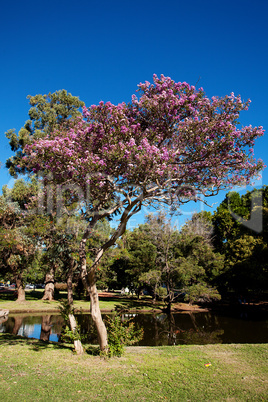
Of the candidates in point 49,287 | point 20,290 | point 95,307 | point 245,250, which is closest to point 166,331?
point 95,307

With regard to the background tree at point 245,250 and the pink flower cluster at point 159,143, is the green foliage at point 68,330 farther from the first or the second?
the background tree at point 245,250

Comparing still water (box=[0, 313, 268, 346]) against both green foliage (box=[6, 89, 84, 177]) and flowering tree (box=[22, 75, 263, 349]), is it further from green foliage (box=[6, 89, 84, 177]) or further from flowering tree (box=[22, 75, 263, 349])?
green foliage (box=[6, 89, 84, 177])

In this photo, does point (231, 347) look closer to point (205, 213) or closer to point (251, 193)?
point (251, 193)

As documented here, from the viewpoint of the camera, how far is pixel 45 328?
16.0 m

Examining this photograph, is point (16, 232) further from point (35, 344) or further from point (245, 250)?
point (245, 250)

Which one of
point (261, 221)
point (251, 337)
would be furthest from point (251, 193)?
point (251, 337)

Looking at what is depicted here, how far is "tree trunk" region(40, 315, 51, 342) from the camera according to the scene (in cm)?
1352

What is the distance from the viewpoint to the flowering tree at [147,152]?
744 centimetres

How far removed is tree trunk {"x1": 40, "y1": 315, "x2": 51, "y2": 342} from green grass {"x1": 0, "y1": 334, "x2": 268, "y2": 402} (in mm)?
4895

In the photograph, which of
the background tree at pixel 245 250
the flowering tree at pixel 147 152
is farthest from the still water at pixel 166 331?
the background tree at pixel 245 250

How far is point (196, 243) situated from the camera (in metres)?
30.3

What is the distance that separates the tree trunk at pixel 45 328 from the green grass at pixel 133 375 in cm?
489

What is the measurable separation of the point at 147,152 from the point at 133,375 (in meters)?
5.27

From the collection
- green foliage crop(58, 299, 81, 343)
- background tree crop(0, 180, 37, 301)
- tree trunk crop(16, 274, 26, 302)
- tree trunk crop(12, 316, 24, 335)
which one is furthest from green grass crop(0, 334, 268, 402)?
tree trunk crop(16, 274, 26, 302)
